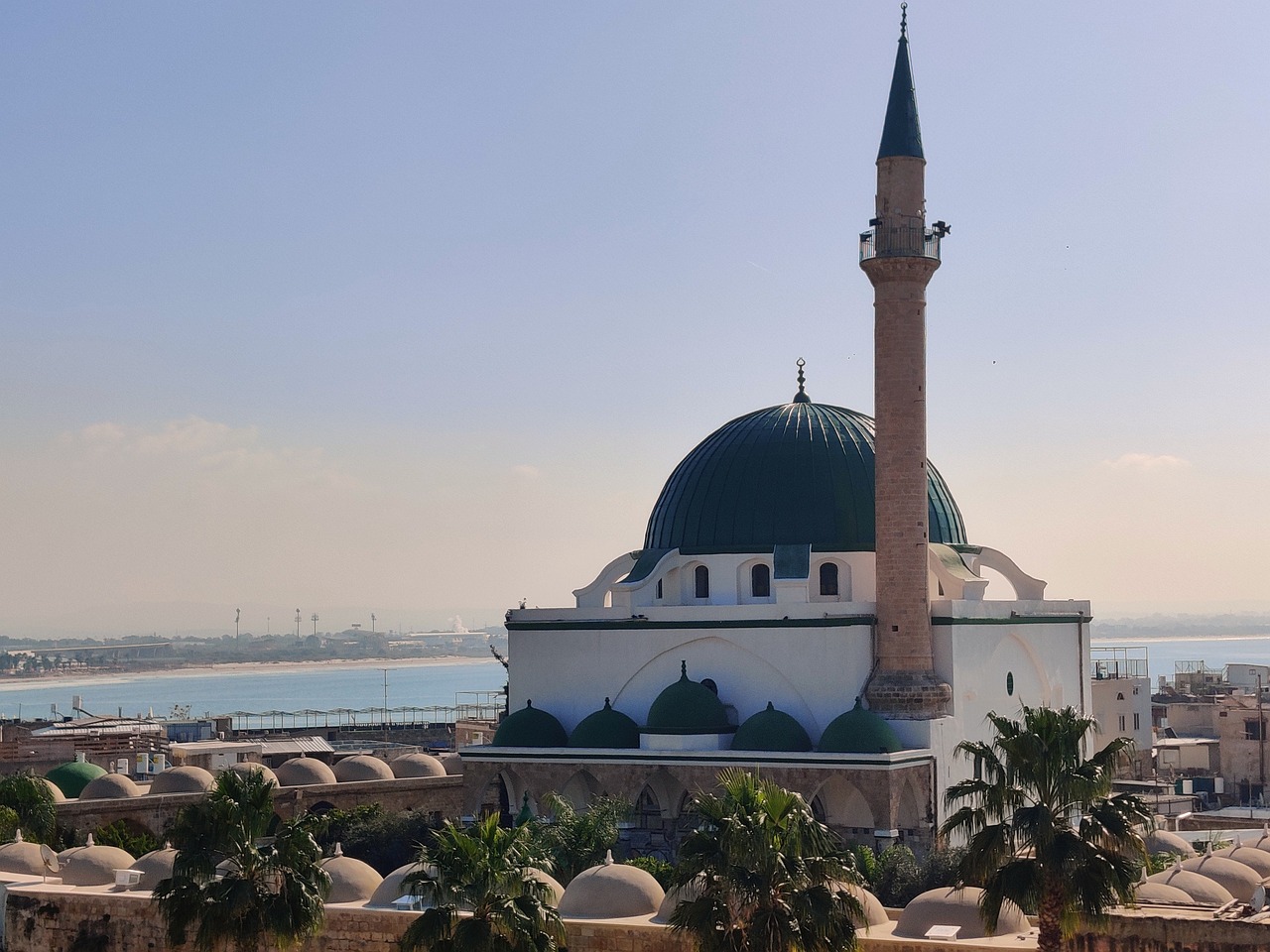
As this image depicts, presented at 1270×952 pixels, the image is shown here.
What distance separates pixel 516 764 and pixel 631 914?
11.5 metres

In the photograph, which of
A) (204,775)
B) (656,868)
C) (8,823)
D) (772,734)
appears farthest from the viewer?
(204,775)

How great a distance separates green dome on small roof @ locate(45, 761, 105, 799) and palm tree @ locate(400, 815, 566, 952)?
19.4 metres

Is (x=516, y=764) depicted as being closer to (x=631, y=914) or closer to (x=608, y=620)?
(x=608, y=620)

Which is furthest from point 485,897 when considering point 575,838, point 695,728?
point 695,728

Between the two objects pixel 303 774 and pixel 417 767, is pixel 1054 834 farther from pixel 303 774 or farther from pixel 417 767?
pixel 417 767

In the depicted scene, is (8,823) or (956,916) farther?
(8,823)

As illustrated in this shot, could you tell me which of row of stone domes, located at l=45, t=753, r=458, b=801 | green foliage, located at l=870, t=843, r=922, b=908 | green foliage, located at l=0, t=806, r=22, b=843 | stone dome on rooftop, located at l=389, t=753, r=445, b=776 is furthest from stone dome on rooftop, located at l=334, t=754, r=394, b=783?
green foliage, located at l=870, t=843, r=922, b=908

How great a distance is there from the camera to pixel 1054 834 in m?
18.3

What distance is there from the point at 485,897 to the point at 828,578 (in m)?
18.2

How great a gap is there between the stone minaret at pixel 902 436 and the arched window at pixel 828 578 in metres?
2.43

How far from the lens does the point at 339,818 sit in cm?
3459

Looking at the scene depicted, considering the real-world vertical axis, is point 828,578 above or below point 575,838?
above

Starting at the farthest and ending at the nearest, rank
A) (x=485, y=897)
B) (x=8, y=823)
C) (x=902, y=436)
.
Result: 1. (x=902, y=436)
2. (x=8, y=823)
3. (x=485, y=897)

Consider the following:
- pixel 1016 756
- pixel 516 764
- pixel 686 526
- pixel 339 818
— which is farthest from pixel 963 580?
pixel 1016 756
